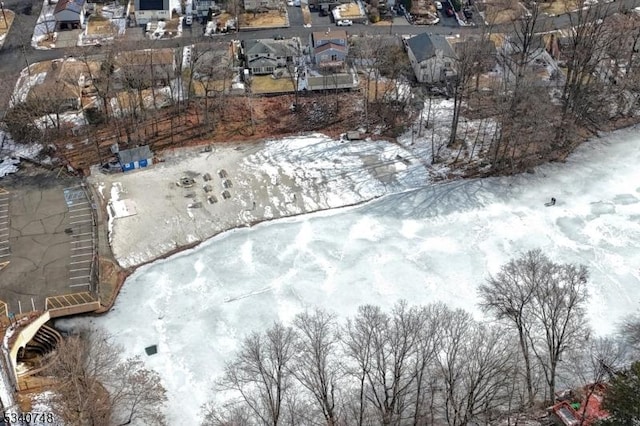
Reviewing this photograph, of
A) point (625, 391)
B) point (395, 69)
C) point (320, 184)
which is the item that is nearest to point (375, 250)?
point (320, 184)

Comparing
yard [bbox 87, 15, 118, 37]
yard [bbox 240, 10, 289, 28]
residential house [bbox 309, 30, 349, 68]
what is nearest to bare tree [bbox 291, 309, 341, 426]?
residential house [bbox 309, 30, 349, 68]

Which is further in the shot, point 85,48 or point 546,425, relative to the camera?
point 85,48

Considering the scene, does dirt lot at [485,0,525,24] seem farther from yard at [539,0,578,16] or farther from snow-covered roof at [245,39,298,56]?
snow-covered roof at [245,39,298,56]

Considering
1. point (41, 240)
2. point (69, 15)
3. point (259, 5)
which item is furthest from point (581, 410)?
point (69, 15)

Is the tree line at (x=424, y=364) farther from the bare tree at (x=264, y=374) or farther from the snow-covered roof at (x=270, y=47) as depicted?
Answer: the snow-covered roof at (x=270, y=47)

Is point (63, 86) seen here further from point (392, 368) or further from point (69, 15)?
point (392, 368)

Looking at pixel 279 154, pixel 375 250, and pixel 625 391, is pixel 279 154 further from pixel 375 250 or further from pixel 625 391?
pixel 625 391
